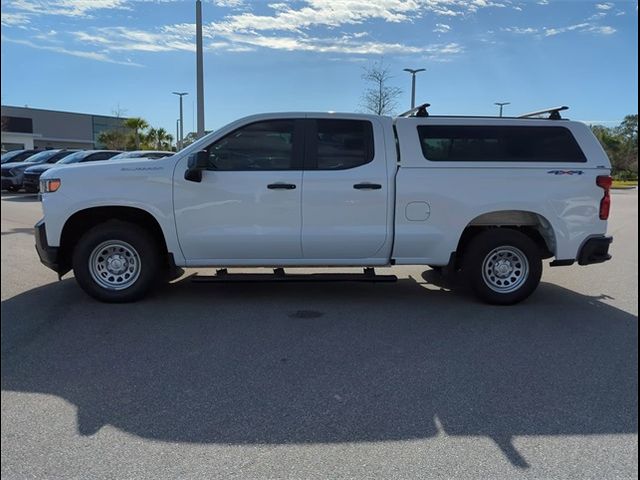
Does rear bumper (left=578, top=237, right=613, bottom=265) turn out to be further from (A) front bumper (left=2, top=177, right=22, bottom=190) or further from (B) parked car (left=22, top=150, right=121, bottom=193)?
(A) front bumper (left=2, top=177, right=22, bottom=190)

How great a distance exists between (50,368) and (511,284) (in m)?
4.81

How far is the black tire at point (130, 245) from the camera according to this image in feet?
19.1

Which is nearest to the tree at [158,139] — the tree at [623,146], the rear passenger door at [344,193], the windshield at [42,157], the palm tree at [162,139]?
the palm tree at [162,139]

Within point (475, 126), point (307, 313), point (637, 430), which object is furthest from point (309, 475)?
point (475, 126)

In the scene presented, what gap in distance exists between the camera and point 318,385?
13.0 ft

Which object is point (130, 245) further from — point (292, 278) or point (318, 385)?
point (318, 385)

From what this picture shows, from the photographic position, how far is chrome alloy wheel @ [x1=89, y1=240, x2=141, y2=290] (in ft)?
19.4

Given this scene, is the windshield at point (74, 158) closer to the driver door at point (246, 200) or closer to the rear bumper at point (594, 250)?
the driver door at point (246, 200)

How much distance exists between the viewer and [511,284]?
621 centimetres

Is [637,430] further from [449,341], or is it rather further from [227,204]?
[227,204]

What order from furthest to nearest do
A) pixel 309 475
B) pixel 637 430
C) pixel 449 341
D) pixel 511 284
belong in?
pixel 511 284 → pixel 449 341 → pixel 637 430 → pixel 309 475

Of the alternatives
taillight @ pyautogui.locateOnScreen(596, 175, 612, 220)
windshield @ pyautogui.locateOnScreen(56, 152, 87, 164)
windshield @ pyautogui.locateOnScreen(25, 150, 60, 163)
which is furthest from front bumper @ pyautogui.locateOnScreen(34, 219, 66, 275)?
windshield @ pyautogui.locateOnScreen(25, 150, 60, 163)

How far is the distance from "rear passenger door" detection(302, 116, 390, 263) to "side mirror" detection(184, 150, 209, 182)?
108cm

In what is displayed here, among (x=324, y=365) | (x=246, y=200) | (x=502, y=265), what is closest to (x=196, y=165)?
(x=246, y=200)
